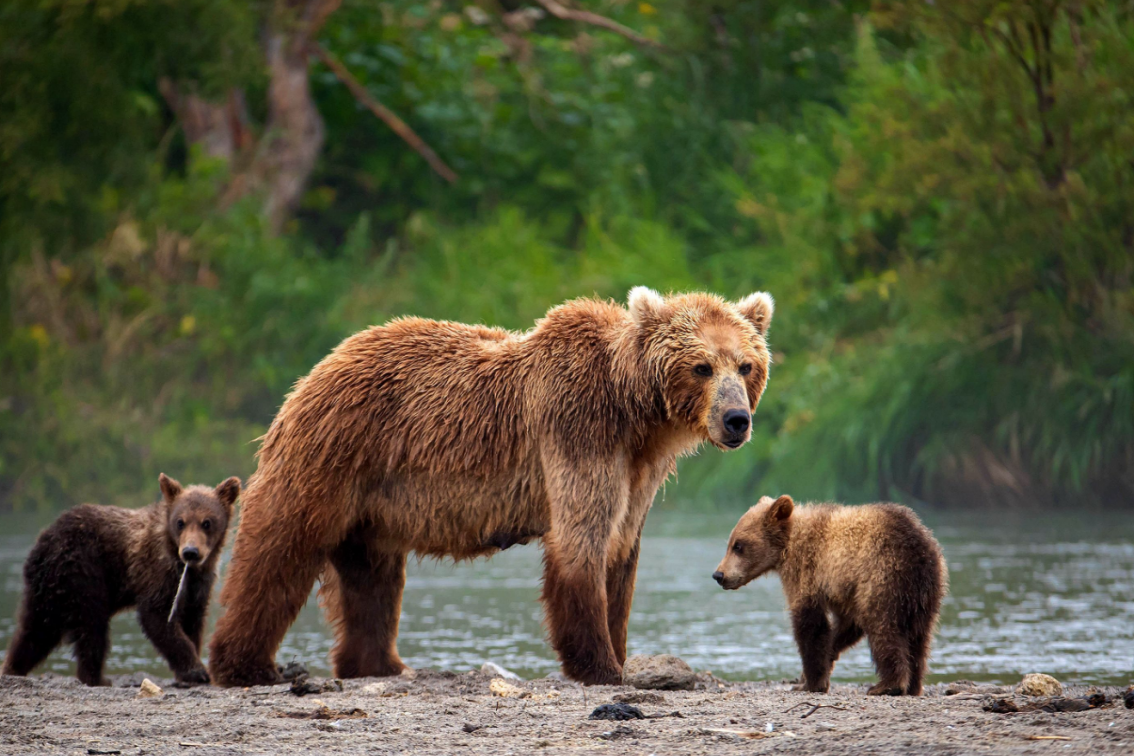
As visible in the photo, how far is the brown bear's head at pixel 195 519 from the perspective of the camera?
21.8 ft

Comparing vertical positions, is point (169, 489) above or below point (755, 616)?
above

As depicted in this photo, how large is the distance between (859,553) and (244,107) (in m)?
16.5

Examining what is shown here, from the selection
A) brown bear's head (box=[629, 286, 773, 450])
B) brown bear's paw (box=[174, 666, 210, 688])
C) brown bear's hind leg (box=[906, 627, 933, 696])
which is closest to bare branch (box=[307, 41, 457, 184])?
brown bear's paw (box=[174, 666, 210, 688])

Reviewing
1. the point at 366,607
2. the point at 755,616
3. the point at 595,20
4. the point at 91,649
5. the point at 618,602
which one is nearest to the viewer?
the point at 618,602

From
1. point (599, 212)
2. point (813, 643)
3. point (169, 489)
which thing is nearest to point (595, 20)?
point (599, 212)

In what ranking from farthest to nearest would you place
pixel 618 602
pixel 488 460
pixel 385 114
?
pixel 385 114 → pixel 618 602 → pixel 488 460

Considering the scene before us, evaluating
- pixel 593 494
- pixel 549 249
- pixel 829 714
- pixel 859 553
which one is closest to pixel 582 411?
pixel 593 494

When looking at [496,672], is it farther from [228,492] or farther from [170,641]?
[228,492]

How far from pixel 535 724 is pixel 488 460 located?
1564mm

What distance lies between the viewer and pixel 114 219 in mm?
16797

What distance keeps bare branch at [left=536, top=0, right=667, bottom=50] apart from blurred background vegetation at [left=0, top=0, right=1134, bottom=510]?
2.5 inches

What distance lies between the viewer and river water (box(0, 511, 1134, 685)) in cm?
715

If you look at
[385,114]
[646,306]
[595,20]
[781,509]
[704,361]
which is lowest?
[781,509]

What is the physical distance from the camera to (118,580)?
22.7ft
